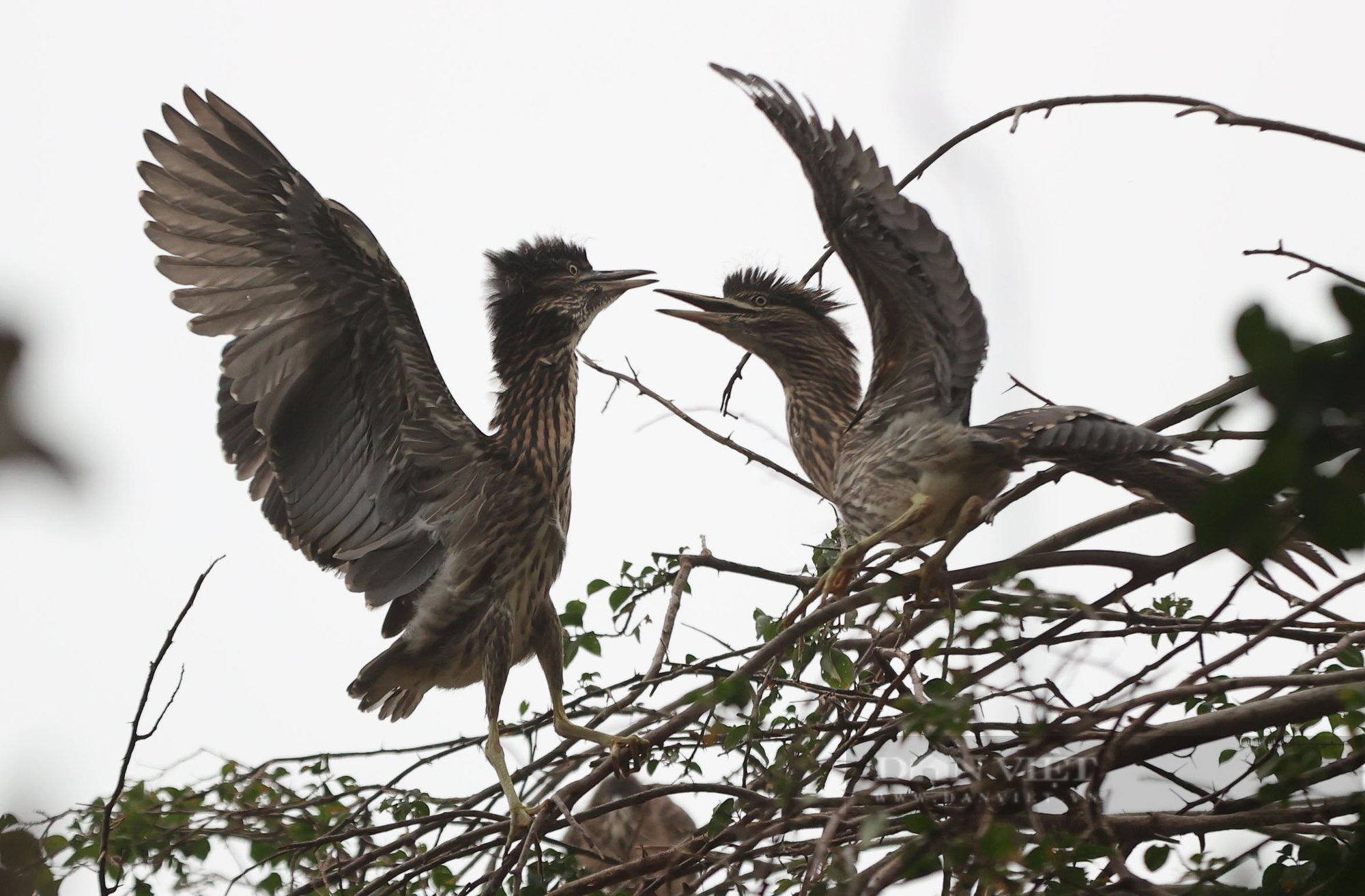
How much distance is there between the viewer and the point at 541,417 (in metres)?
4.20

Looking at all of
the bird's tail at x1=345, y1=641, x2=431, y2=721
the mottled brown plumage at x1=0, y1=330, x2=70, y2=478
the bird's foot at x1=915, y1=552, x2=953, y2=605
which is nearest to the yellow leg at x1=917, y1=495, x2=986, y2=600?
the bird's foot at x1=915, y1=552, x2=953, y2=605

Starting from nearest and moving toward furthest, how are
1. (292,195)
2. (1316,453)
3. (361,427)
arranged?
1. (1316,453)
2. (292,195)
3. (361,427)

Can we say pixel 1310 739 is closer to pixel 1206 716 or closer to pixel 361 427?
pixel 1206 716

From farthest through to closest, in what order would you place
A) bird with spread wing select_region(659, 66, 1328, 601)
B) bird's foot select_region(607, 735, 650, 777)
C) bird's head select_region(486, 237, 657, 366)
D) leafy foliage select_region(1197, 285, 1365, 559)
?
bird's head select_region(486, 237, 657, 366) < bird's foot select_region(607, 735, 650, 777) < bird with spread wing select_region(659, 66, 1328, 601) < leafy foliage select_region(1197, 285, 1365, 559)

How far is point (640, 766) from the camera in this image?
3512mm

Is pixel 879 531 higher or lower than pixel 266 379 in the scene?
lower

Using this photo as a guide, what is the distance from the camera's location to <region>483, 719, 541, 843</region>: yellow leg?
3135 millimetres

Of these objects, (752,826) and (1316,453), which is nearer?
(1316,453)

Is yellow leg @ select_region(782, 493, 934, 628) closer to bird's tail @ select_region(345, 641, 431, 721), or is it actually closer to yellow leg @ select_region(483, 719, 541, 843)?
yellow leg @ select_region(483, 719, 541, 843)

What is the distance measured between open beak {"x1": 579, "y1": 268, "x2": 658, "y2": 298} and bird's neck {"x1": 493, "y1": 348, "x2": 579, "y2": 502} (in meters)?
0.26

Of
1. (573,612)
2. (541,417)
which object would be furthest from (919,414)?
(541,417)

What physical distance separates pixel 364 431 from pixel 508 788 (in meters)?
1.21

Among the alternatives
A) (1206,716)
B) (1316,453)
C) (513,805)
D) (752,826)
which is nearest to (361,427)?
(513,805)

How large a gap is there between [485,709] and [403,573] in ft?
1.70
